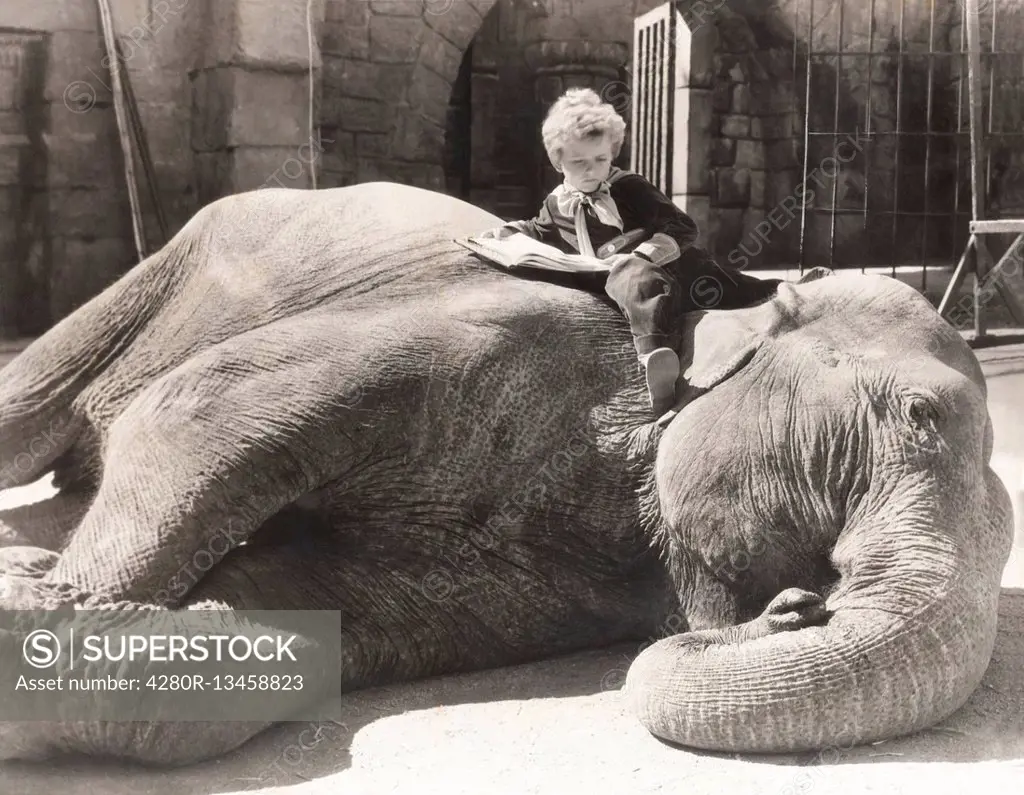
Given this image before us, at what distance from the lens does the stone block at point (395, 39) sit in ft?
Answer: 35.0

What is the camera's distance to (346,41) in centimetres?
1051

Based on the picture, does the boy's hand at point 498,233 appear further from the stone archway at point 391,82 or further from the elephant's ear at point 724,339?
the stone archway at point 391,82

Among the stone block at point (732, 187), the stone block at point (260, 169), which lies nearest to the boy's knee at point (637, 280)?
the stone block at point (260, 169)

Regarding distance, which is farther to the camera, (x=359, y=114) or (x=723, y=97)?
(x=723, y=97)

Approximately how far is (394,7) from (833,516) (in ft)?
28.4

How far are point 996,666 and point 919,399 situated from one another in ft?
2.62

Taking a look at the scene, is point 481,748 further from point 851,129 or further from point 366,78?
point 851,129

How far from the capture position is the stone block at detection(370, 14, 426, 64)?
10664 mm

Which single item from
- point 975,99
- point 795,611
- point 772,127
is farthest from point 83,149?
point 795,611

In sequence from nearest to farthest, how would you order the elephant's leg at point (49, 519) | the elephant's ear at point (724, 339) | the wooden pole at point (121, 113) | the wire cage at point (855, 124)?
the elephant's ear at point (724, 339) < the elephant's leg at point (49, 519) < the wooden pole at point (121, 113) < the wire cage at point (855, 124)

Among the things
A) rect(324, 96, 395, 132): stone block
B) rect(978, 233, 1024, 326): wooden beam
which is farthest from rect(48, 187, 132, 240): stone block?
rect(978, 233, 1024, 326): wooden beam

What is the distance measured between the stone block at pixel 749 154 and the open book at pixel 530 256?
37.9 feet

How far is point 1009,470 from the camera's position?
5.29 meters

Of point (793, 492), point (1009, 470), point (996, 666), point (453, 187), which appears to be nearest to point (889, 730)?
point (793, 492)
